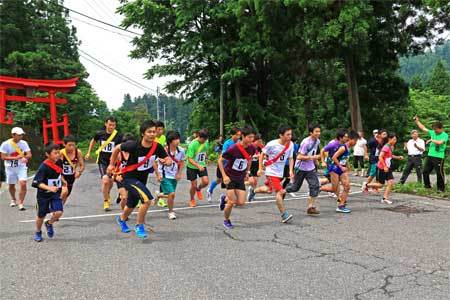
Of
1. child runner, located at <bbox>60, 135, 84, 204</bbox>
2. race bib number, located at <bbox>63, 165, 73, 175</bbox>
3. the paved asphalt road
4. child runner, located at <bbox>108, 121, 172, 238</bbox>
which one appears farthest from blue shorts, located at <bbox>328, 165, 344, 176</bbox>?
race bib number, located at <bbox>63, 165, 73, 175</bbox>

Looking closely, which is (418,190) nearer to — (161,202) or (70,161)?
(161,202)

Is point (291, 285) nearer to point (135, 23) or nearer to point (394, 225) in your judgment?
point (394, 225)

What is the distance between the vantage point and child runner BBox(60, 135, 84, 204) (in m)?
7.50

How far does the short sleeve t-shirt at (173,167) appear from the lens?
27.1 feet

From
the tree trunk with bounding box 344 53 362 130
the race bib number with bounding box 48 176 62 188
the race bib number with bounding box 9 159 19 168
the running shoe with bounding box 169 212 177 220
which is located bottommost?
the running shoe with bounding box 169 212 177 220

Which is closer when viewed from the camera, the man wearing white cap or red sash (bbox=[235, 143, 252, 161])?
red sash (bbox=[235, 143, 252, 161])

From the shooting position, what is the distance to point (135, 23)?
2745 cm

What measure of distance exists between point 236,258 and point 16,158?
622 cm

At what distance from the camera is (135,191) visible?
6.31 metres

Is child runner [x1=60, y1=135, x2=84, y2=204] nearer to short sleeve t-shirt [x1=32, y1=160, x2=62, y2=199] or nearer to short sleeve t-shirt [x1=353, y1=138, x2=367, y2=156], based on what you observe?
short sleeve t-shirt [x1=32, y1=160, x2=62, y2=199]

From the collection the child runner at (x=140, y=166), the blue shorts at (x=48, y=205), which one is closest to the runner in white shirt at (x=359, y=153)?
the child runner at (x=140, y=166)

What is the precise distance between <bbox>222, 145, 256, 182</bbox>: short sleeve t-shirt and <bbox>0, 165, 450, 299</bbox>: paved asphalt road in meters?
0.90

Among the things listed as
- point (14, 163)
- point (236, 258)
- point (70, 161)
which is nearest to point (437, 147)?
point (236, 258)

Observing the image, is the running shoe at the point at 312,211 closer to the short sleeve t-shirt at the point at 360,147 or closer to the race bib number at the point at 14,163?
the race bib number at the point at 14,163
